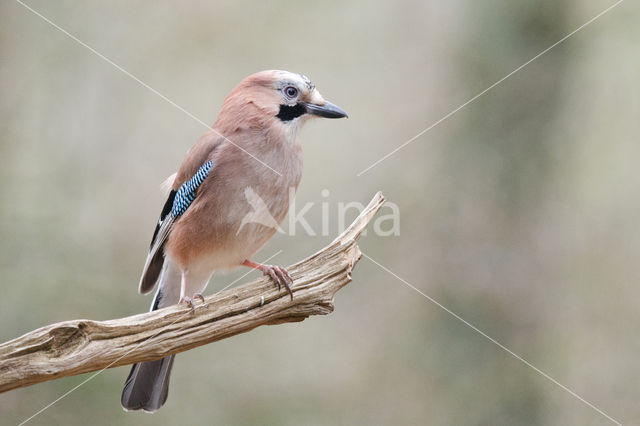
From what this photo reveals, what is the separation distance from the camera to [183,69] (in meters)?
6.95

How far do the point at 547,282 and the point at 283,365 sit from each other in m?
2.65

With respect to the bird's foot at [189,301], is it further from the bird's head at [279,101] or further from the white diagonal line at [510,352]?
the white diagonal line at [510,352]

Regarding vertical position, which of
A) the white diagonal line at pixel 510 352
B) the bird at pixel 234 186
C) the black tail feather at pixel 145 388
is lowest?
the white diagonal line at pixel 510 352

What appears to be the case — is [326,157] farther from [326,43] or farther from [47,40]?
[47,40]

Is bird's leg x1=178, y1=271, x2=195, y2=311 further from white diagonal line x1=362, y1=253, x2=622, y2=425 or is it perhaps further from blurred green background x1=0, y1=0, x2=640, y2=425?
white diagonal line x1=362, y1=253, x2=622, y2=425

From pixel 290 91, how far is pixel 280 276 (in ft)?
3.92

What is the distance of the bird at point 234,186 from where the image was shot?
3.84 metres

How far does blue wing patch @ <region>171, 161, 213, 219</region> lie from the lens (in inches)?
156

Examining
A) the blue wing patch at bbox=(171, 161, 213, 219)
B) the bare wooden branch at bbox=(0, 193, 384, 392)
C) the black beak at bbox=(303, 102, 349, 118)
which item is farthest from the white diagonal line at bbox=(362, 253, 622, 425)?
the bare wooden branch at bbox=(0, 193, 384, 392)

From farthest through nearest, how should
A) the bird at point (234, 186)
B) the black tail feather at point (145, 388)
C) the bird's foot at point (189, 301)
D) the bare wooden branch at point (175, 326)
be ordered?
1. the black tail feather at point (145, 388)
2. the bird at point (234, 186)
3. the bird's foot at point (189, 301)
4. the bare wooden branch at point (175, 326)

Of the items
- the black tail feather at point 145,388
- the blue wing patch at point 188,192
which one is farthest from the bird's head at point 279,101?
the black tail feather at point 145,388

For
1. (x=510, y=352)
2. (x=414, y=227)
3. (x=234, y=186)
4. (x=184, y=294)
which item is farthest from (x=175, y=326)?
(x=510, y=352)

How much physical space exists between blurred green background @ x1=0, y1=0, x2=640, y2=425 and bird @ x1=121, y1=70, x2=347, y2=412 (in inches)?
84.3

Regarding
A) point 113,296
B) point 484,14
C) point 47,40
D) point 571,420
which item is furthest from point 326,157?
point 571,420
